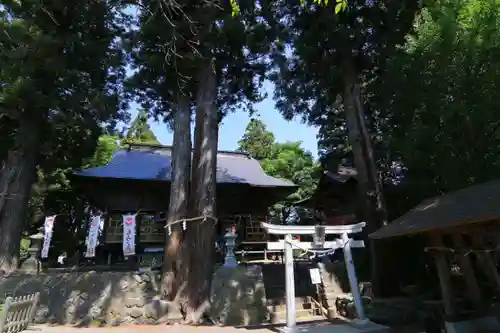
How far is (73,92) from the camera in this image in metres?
10.1

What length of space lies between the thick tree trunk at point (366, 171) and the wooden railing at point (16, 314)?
8812 millimetres

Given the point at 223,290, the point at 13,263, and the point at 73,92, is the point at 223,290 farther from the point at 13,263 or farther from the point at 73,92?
the point at 73,92

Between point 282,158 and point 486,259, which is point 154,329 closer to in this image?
point 486,259

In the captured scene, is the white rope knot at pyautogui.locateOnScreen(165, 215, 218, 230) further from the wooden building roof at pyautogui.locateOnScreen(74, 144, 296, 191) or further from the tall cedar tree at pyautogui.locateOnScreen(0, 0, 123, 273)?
→ the wooden building roof at pyautogui.locateOnScreen(74, 144, 296, 191)

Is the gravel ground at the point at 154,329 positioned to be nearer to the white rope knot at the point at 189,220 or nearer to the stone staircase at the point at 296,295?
the stone staircase at the point at 296,295

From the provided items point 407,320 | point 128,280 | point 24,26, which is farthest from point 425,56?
point 24,26

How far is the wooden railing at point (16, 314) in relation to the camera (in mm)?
4520

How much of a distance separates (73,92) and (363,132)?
937 centimetres

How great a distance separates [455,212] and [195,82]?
25.6 feet

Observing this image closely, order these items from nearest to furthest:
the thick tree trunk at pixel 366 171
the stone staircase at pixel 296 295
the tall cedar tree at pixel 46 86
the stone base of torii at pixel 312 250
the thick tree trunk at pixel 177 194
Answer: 1. the stone base of torii at pixel 312 250
2. the thick tree trunk at pixel 177 194
3. the tall cedar tree at pixel 46 86
4. the stone staircase at pixel 296 295
5. the thick tree trunk at pixel 366 171

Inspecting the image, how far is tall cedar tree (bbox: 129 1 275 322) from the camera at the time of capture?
842 cm

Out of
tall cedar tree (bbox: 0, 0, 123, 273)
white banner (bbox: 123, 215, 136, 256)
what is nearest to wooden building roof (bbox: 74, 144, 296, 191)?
tall cedar tree (bbox: 0, 0, 123, 273)

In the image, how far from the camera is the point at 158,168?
583 inches

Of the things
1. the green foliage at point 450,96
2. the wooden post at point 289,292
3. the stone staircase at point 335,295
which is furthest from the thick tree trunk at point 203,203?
the green foliage at point 450,96
